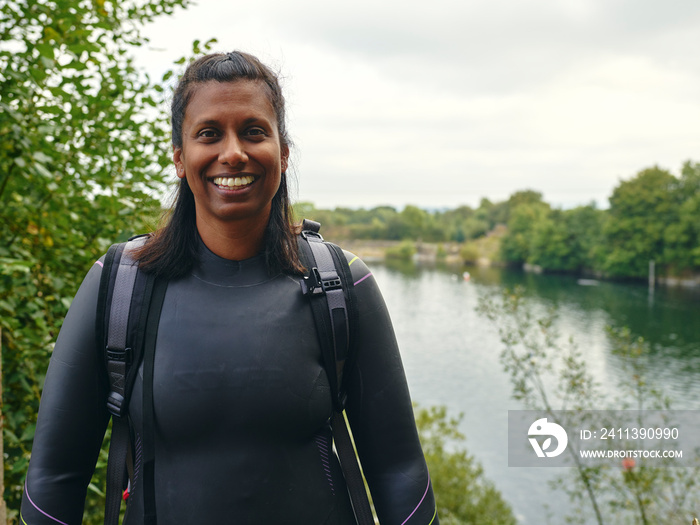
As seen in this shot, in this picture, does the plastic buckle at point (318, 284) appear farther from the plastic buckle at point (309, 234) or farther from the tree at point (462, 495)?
the tree at point (462, 495)

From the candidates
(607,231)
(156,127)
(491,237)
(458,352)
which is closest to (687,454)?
(156,127)

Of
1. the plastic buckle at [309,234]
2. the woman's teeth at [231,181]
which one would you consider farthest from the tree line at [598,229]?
the woman's teeth at [231,181]

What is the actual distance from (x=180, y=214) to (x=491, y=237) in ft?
310

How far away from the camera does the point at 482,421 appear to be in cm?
2202

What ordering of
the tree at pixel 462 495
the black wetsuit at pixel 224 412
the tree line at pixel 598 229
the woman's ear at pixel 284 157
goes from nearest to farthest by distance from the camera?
the black wetsuit at pixel 224 412
the woman's ear at pixel 284 157
the tree at pixel 462 495
the tree line at pixel 598 229

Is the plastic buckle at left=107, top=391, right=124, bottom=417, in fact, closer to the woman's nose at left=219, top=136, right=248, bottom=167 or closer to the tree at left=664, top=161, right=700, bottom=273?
the woman's nose at left=219, top=136, right=248, bottom=167

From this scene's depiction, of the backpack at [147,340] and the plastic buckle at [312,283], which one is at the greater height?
the plastic buckle at [312,283]

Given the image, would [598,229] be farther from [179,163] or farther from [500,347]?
Answer: [179,163]

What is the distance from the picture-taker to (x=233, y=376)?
1497 mm

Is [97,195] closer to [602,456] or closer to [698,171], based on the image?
[602,456]

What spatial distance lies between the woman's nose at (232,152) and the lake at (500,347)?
8.98m

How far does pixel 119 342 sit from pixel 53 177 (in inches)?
55.1

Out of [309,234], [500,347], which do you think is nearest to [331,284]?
[309,234]

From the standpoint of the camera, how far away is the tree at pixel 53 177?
2.40m
